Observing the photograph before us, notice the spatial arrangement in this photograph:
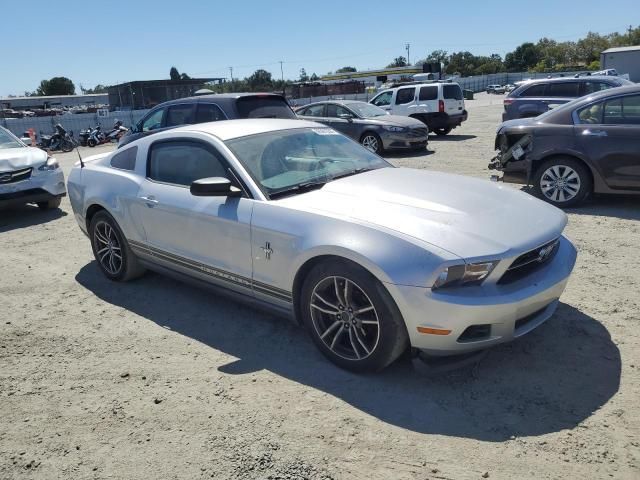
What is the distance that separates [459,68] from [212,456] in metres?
117

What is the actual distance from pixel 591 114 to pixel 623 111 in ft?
1.19

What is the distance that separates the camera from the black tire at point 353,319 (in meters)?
3.03

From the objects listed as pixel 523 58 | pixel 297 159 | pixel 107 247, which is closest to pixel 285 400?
pixel 297 159

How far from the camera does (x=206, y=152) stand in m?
4.13

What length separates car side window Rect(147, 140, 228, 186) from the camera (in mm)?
4074

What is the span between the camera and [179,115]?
957cm

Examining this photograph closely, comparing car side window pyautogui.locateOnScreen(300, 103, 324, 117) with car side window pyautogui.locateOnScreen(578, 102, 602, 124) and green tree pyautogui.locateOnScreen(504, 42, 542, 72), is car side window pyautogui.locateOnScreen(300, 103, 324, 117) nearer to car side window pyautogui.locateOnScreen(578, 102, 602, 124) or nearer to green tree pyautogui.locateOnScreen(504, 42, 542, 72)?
car side window pyautogui.locateOnScreen(578, 102, 602, 124)

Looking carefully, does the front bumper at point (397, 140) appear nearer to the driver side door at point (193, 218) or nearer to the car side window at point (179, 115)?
the car side window at point (179, 115)

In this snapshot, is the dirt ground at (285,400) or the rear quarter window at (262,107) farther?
the rear quarter window at (262,107)

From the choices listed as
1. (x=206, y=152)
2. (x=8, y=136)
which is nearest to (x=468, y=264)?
(x=206, y=152)

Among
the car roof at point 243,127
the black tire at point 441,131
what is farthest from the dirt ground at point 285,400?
the black tire at point 441,131

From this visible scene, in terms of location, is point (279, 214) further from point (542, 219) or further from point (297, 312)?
point (542, 219)

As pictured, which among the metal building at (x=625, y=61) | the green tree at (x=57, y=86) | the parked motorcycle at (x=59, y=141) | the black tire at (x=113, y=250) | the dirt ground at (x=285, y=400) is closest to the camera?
the dirt ground at (x=285, y=400)

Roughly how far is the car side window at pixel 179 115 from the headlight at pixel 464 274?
293 inches
